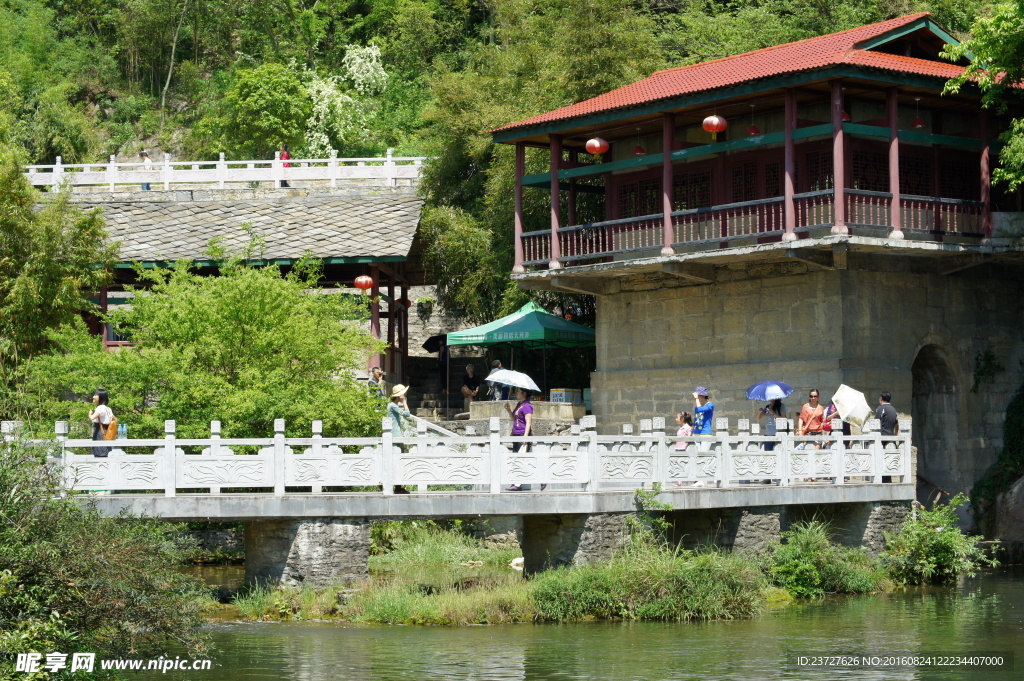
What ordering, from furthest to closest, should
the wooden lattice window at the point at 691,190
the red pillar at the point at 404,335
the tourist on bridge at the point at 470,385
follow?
the red pillar at the point at 404,335 → the tourist on bridge at the point at 470,385 → the wooden lattice window at the point at 691,190

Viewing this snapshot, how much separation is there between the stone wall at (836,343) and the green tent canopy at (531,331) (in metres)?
1.26

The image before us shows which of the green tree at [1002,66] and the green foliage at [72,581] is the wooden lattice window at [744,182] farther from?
the green foliage at [72,581]

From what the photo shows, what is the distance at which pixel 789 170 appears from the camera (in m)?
23.9

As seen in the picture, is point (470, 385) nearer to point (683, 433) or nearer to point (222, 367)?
point (222, 367)

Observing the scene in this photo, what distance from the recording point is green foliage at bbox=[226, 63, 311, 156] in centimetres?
4975

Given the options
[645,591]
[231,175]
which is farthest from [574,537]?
[231,175]

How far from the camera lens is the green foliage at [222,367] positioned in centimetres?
2167

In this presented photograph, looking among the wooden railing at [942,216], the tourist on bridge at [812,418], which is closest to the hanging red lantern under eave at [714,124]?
the wooden railing at [942,216]

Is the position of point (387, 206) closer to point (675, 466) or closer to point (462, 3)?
point (675, 466)

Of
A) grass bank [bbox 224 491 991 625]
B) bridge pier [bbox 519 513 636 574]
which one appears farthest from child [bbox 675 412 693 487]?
bridge pier [bbox 519 513 636 574]

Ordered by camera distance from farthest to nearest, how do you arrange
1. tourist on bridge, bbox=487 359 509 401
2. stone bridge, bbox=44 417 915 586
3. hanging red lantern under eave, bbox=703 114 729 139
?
tourist on bridge, bbox=487 359 509 401 < hanging red lantern under eave, bbox=703 114 729 139 < stone bridge, bbox=44 417 915 586

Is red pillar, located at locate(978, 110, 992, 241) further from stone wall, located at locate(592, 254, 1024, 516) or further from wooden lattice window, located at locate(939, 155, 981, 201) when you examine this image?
stone wall, located at locate(592, 254, 1024, 516)

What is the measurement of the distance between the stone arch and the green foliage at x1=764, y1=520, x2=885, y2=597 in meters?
7.25

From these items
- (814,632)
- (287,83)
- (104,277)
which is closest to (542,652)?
(814,632)
